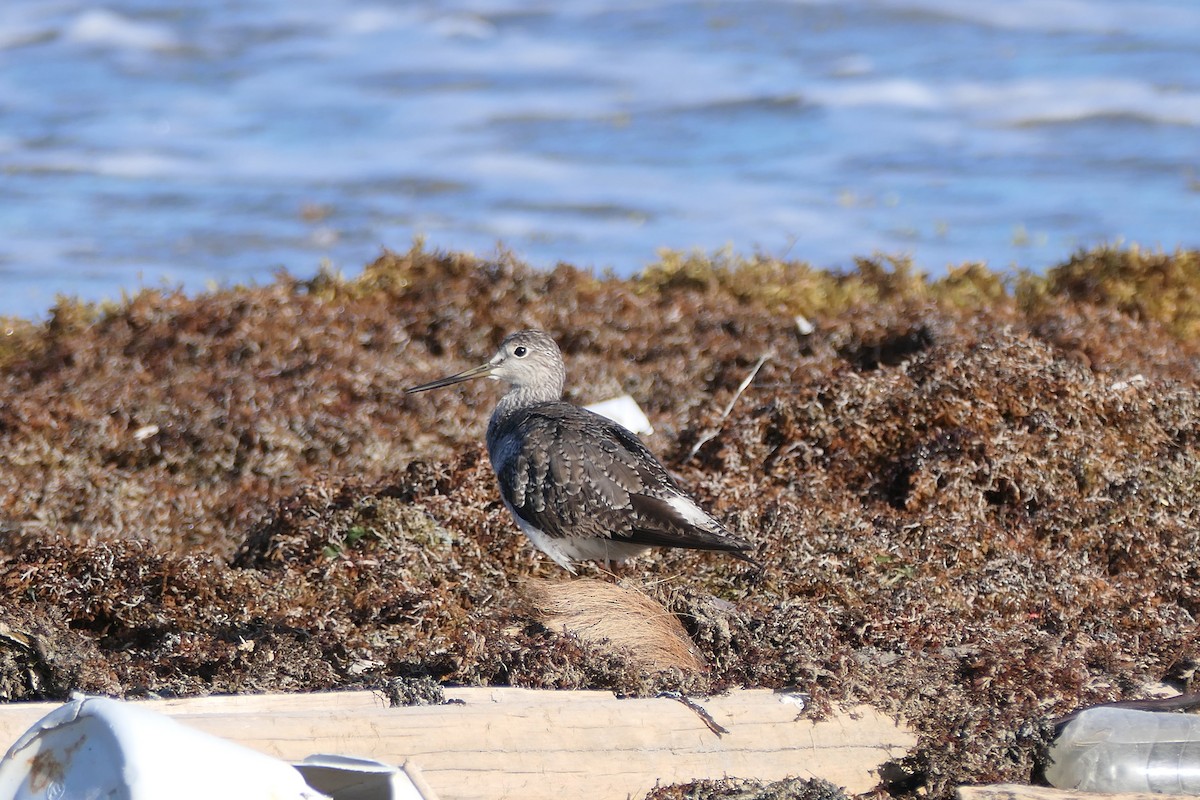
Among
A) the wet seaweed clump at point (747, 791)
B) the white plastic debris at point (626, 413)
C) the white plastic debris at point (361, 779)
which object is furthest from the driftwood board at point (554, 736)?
the white plastic debris at point (626, 413)

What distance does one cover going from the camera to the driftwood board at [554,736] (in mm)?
3043

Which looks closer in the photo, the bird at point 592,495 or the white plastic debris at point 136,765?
the white plastic debris at point 136,765

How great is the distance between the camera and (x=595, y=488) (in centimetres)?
527

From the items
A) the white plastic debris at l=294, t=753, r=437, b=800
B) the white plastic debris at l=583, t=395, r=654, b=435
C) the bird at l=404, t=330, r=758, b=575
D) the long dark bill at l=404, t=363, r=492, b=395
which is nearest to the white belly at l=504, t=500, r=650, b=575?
the bird at l=404, t=330, r=758, b=575

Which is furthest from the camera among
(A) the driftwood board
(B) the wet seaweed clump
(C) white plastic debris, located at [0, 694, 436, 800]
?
(B) the wet seaweed clump

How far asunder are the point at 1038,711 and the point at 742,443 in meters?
2.46

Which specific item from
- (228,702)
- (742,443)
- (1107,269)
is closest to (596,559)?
(742,443)

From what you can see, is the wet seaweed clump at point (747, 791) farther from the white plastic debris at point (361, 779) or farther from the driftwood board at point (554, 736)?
the white plastic debris at point (361, 779)

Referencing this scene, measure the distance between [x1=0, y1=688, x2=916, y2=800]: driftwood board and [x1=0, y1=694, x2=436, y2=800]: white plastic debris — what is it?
1.14 feet

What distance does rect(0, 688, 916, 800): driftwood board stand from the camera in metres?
3.04

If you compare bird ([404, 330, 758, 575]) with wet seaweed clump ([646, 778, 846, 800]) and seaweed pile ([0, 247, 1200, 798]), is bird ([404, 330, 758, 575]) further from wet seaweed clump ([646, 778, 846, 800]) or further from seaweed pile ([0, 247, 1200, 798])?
wet seaweed clump ([646, 778, 846, 800])

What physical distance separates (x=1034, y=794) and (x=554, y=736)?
1.15 meters

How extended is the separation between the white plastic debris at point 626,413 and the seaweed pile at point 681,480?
14cm

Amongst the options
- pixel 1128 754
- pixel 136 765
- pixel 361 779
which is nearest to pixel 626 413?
pixel 1128 754
